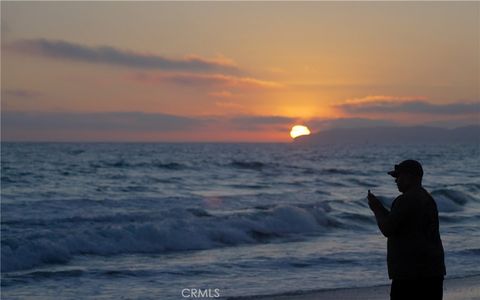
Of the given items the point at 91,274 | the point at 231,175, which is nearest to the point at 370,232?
the point at 91,274

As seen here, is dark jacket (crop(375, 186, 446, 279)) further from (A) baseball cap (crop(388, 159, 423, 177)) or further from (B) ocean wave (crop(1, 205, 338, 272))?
(B) ocean wave (crop(1, 205, 338, 272))

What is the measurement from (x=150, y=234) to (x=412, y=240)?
1162 cm

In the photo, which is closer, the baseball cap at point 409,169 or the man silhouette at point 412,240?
the man silhouette at point 412,240

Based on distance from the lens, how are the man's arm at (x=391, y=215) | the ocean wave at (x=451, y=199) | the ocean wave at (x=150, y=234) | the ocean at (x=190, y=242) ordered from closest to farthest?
the man's arm at (x=391, y=215)
the ocean at (x=190, y=242)
the ocean wave at (x=150, y=234)
the ocean wave at (x=451, y=199)

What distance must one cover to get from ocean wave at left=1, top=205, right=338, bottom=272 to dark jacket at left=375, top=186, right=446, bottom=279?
902cm

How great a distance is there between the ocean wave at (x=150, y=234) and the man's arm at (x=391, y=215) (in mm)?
9011

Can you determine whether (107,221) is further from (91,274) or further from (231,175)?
(231,175)

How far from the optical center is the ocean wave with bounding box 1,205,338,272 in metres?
14.0

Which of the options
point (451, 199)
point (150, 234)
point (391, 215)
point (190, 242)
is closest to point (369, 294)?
point (391, 215)

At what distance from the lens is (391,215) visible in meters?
5.45

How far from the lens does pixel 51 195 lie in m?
27.6

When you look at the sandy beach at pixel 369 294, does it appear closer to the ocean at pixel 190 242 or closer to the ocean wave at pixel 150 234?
the ocean at pixel 190 242

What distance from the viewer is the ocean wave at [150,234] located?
14031mm

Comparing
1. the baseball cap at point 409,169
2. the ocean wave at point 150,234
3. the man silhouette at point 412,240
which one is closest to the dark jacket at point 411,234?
the man silhouette at point 412,240
